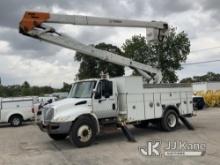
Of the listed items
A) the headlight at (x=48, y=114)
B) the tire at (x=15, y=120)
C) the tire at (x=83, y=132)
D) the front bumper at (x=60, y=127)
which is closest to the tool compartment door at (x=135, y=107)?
the tire at (x=83, y=132)

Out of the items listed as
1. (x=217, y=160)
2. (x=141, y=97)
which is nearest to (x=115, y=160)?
(x=217, y=160)

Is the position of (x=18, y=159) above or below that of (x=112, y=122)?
below

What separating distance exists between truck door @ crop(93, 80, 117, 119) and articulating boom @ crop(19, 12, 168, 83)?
166cm

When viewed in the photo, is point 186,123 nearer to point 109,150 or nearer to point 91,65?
point 109,150

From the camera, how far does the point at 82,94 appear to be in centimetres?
1366

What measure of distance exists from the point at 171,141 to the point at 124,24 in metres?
5.83

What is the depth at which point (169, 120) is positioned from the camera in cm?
1570

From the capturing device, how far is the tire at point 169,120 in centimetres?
1533

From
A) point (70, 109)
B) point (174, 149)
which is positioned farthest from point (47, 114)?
point (174, 149)

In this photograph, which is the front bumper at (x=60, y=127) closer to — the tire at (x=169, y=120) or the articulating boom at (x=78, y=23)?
the articulating boom at (x=78, y=23)

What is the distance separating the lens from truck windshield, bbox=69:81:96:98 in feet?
44.2

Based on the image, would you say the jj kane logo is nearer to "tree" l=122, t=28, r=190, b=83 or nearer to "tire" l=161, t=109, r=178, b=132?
"tire" l=161, t=109, r=178, b=132

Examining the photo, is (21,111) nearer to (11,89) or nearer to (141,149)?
(141,149)

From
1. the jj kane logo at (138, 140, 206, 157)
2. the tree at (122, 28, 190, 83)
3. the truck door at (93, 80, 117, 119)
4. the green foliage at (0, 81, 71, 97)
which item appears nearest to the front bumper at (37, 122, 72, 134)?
the truck door at (93, 80, 117, 119)
